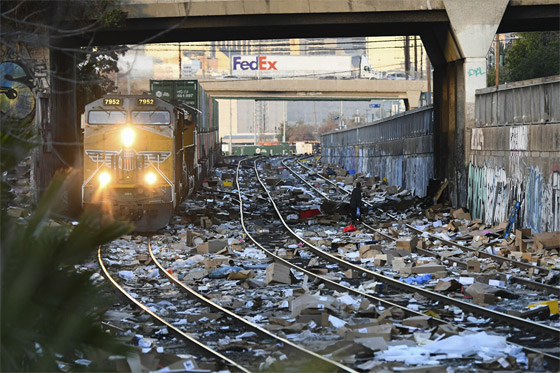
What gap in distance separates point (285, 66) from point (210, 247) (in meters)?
66.8

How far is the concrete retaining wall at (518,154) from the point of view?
1803 centimetres

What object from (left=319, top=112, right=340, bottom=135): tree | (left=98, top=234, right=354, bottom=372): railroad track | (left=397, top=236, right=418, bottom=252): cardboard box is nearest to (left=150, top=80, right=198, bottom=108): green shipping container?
(left=397, top=236, right=418, bottom=252): cardboard box

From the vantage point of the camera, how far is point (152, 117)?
2195 cm

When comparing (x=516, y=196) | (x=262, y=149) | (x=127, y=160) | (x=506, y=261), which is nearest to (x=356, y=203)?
(x=516, y=196)

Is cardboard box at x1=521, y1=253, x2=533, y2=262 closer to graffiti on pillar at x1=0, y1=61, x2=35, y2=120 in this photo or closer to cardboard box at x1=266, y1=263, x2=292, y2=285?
cardboard box at x1=266, y1=263, x2=292, y2=285

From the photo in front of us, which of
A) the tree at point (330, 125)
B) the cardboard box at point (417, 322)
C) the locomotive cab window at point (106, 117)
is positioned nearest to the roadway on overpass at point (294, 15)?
the locomotive cab window at point (106, 117)

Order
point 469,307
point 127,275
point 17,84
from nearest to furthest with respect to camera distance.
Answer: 1. point 469,307
2. point 127,275
3. point 17,84

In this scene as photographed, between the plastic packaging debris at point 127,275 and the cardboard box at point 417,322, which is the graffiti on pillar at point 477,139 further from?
the cardboard box at point 417,322

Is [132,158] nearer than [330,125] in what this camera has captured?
Result: Yes

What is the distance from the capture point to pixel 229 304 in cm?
1252

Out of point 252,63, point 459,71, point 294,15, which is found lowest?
point 459,71

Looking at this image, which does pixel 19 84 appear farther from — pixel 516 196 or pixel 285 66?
pixel 285 66

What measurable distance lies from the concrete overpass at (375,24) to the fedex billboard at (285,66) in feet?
182

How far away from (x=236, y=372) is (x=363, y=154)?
37832 millimetres
